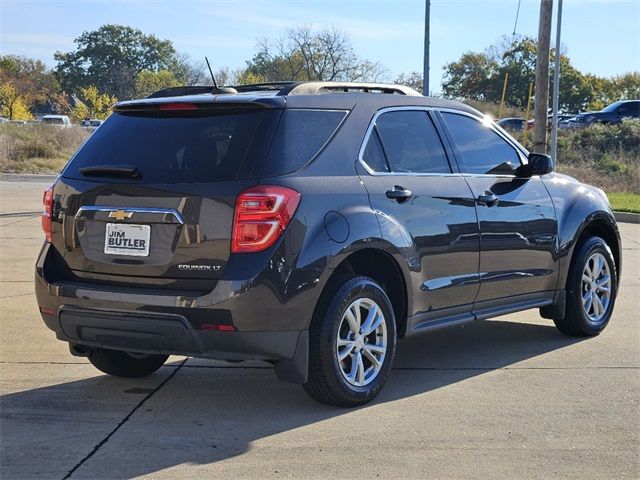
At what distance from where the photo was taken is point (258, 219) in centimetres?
480

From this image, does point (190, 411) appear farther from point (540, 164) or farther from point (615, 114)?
point (615, 114)

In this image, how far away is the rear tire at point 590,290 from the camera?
713 cm

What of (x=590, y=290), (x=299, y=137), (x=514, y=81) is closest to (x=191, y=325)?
(x=299, y=137)

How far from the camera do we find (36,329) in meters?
7.35

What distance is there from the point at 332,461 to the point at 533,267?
2.86 m

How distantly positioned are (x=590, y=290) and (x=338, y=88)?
2857 mm

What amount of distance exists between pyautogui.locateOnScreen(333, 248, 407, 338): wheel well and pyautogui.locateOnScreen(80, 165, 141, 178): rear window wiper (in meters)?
1.29

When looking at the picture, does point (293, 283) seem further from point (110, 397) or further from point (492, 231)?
point (492, 231)

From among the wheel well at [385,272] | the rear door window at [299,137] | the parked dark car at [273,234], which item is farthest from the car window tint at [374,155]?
the wheel well at [385,272]

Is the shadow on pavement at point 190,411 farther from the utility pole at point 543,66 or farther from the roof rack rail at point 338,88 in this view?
the utility pole at point 543,66

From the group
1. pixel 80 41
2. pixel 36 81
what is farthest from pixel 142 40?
pixel 36 81

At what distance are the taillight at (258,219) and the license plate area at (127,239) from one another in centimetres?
52

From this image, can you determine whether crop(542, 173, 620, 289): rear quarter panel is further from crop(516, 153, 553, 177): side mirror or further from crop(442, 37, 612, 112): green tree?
crop(442, 37, 612, 112): green tree

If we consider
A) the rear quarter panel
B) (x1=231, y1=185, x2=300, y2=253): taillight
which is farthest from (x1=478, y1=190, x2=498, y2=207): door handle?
(x1=231, y1=185, x2=300, y2=253): taillight
